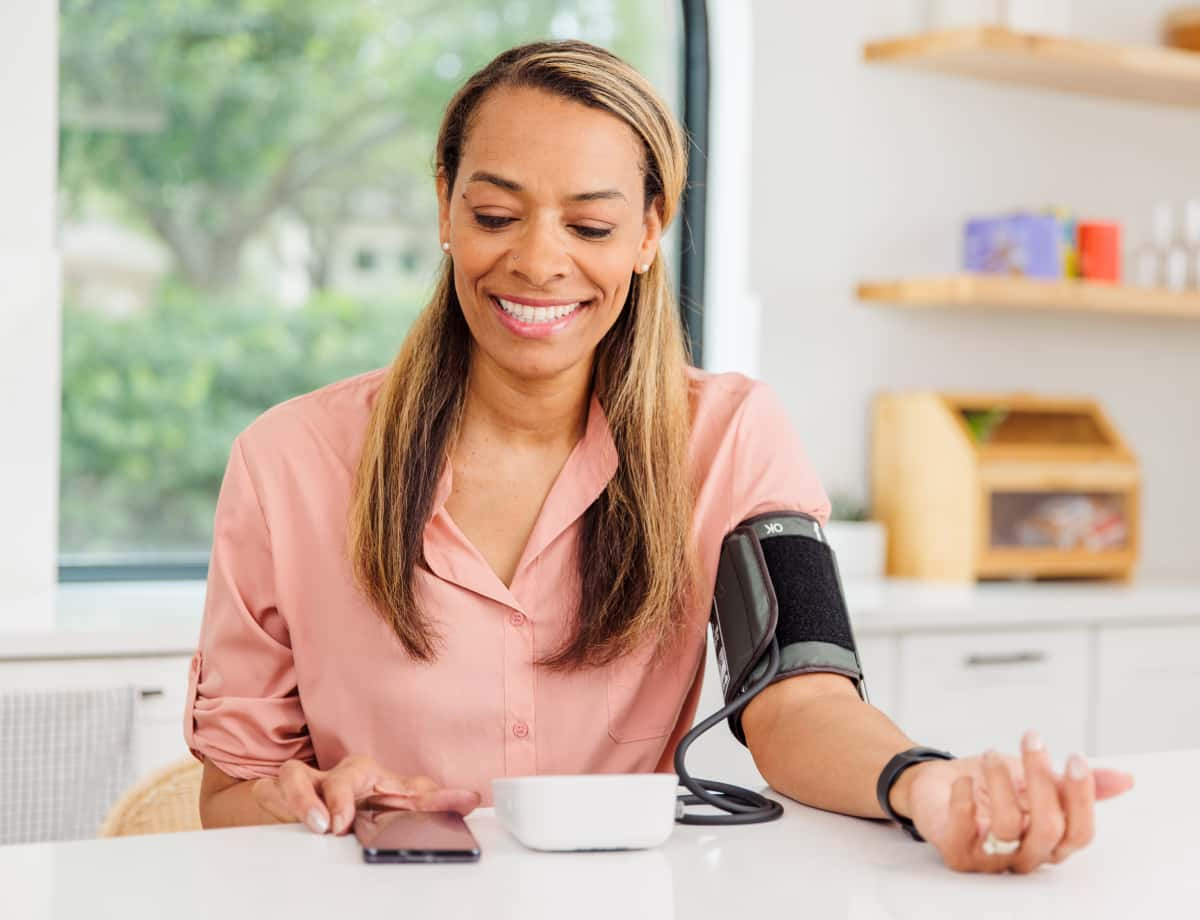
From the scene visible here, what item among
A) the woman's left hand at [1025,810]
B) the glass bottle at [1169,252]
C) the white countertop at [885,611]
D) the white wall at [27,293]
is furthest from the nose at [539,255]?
the glass bottle at [1169,252]

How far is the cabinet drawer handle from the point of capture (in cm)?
291

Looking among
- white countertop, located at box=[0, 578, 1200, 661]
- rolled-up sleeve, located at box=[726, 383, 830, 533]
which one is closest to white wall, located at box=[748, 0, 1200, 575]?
white countertop, located at box=[0, 578, 1200, 661]

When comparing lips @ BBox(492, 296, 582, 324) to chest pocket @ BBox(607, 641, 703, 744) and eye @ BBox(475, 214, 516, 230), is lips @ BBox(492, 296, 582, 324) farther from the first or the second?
chest pocket @ BBox(607, 641, 703, 744)

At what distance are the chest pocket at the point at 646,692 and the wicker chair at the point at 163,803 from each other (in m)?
0.53

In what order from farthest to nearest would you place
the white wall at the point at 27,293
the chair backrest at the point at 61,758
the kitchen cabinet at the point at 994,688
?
the kitchen cabinet at the point at 994,688
the white wall at the point at 27,293
the chair backrest at the point at 61,758

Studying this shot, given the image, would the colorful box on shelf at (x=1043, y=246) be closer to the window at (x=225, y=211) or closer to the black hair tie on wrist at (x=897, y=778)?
the window at (x=225, y=211)

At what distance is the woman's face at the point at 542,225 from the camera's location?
1.49m

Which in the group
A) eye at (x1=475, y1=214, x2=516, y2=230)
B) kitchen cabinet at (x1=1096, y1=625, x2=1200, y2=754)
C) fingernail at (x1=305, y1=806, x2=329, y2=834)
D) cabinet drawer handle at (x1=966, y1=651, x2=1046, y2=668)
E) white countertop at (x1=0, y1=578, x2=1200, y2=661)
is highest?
eye at (x1=475, y1=214, x2=516, y2=230)

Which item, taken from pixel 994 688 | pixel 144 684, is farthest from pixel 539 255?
pixel 994 688

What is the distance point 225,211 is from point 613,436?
2.02 m

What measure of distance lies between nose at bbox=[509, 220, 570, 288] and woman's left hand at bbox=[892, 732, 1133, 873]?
A: 635 millimetres

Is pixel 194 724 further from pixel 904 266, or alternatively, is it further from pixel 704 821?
pixel 904 266

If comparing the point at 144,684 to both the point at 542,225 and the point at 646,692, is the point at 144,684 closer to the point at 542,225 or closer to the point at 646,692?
the point at 646,692

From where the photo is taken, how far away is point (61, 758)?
2.26 meters
